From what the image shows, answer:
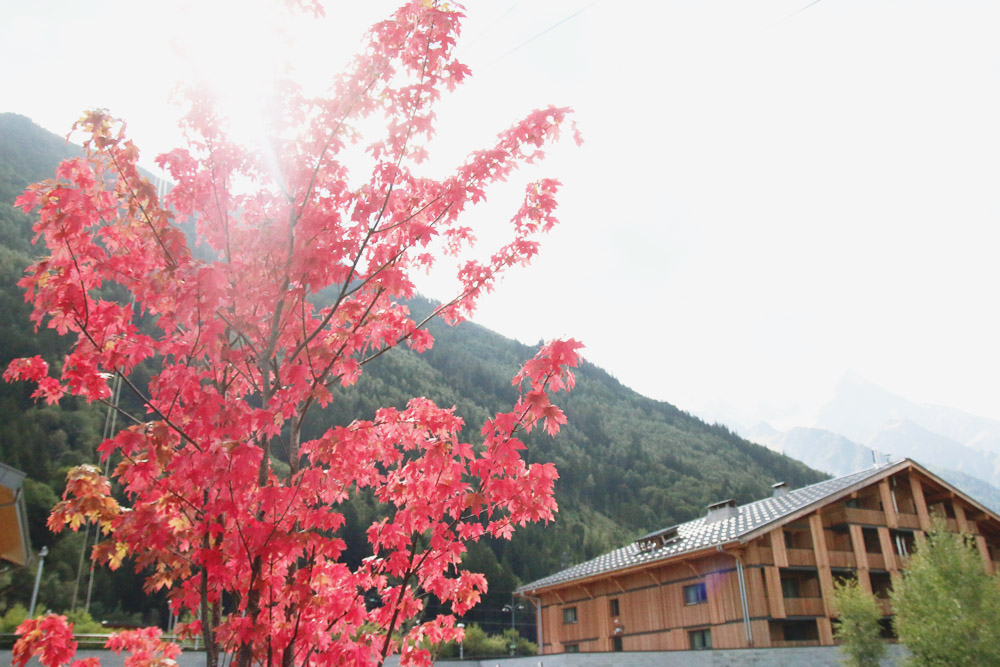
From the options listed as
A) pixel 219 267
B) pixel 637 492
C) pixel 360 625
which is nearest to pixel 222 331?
pixel 219 267

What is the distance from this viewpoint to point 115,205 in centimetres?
445

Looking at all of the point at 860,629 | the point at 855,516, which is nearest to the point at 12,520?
the point at 860,629

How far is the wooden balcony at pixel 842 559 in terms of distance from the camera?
22.6 m

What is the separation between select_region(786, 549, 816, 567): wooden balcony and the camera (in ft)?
71.2

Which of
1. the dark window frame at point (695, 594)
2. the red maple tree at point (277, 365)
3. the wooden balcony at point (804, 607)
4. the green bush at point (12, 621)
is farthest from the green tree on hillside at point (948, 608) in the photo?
the green bush at point (12, 621)

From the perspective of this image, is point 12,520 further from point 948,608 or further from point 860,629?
point 860,629

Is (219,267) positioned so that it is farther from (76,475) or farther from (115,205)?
(76,475)

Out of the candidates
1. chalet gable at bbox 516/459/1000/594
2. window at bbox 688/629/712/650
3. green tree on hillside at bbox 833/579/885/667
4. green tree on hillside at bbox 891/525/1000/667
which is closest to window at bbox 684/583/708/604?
window at bbox 688/629/712/650

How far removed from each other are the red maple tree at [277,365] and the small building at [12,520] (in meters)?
4.67

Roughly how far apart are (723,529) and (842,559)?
4.92 m

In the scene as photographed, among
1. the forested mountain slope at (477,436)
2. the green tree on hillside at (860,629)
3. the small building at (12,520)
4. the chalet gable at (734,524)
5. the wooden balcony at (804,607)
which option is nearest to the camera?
the small building at (12,520)

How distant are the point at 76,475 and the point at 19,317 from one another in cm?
7123

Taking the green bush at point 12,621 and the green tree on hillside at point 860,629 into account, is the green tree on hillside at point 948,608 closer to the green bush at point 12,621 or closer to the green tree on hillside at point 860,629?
the green tree on hillside at point 860,629

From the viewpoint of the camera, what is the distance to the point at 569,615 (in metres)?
26.7
